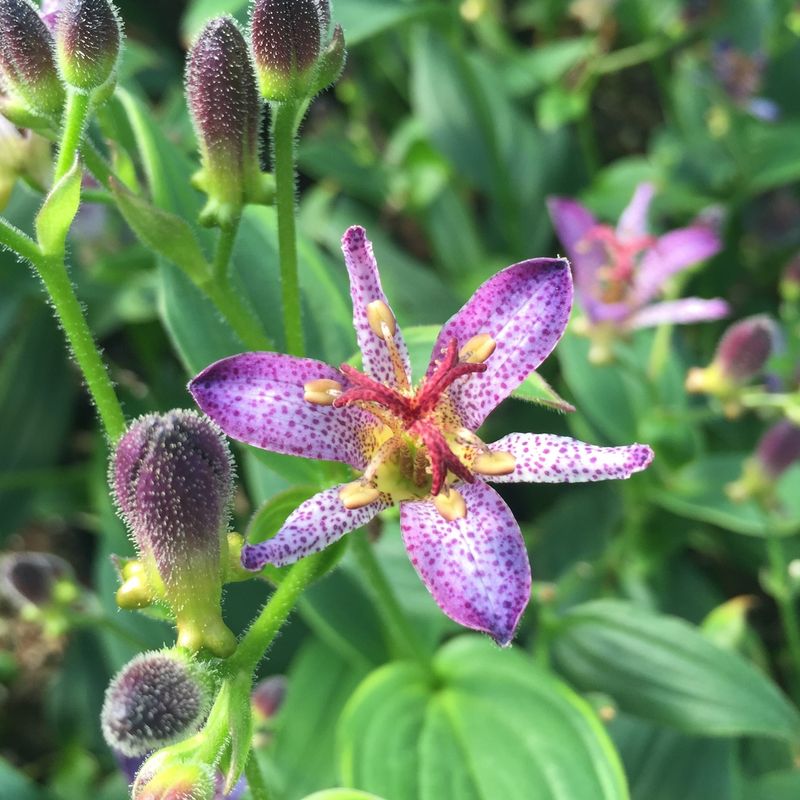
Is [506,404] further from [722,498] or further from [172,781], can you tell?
[172,781]

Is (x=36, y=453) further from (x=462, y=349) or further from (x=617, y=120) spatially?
(x=617, y=120)

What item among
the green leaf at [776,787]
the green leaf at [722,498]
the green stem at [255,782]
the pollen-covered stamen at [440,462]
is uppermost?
the pollen-covered stamen at [440,462]

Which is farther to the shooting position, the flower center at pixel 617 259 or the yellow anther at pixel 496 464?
the flower center at pixel 617 259

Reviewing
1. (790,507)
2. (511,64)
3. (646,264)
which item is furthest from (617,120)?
(790,507)

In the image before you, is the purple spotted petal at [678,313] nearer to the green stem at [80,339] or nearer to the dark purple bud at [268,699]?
the dark purple bud at [268,699]

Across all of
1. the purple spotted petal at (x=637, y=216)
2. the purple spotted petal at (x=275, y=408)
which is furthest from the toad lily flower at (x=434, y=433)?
the purple spotted petal at (x=637, y=216)

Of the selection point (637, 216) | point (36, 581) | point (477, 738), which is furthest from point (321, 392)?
point (637, 216)

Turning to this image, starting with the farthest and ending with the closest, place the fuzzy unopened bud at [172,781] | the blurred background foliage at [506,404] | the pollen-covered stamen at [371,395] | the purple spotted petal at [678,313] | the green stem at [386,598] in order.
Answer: the purple spotted petal at [678,313] → the blurred background foliage at [506,404] → the green stem at [386,598] → the pollen-covered stamen at [371,395] → the fuzzy unopened bud at [172,781]
